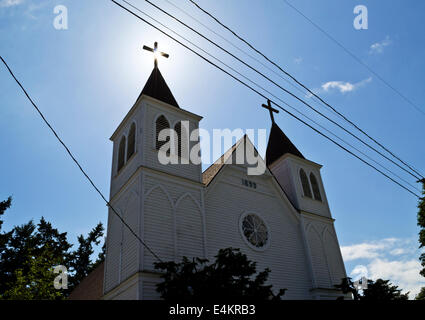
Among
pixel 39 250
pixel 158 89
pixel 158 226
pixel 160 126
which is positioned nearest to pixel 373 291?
pixel 158 226

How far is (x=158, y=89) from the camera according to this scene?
1842cm

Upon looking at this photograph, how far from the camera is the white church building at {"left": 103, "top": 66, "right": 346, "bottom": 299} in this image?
13.2m

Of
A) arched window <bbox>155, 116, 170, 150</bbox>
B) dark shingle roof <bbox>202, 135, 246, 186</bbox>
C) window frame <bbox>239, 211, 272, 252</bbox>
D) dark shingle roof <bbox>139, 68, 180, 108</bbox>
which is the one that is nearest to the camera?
arched window <bbox>155, 116, 170, 150</bbox>

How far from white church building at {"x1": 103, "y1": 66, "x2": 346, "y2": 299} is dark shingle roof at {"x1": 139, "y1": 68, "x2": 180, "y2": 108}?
5 centimetres

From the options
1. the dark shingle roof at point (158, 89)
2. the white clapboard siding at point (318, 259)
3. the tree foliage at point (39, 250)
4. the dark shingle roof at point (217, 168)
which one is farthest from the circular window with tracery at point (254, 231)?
the tree foliage at point (39, 250)

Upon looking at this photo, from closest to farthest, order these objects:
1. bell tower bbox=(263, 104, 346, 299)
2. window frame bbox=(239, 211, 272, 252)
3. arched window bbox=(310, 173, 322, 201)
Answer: window frame bbox=(239, 211, 272, 252) < bell tower bbox=(263, 104, 346, 299) < arched window bbox=(310, 173, 322, 201)

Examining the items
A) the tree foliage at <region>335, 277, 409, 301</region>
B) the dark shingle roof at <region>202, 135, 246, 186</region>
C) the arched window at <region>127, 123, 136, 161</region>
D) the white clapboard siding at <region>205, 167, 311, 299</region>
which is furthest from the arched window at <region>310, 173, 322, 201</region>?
the arched window at <region>127, 123, 136, 161</region>

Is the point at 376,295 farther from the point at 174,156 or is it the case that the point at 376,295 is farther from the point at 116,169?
the point at 116,169

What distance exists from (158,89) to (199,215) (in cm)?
737

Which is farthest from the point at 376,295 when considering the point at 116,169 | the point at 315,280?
the point at 116,169

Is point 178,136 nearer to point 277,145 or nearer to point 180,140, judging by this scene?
point 180,140

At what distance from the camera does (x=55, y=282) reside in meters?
25.9

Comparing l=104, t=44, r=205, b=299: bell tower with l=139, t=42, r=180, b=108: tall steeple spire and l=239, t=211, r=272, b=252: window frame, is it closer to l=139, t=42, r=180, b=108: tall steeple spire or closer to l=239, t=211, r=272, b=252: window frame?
l=139, t=42, r=180, b=108: tall steeple spire
